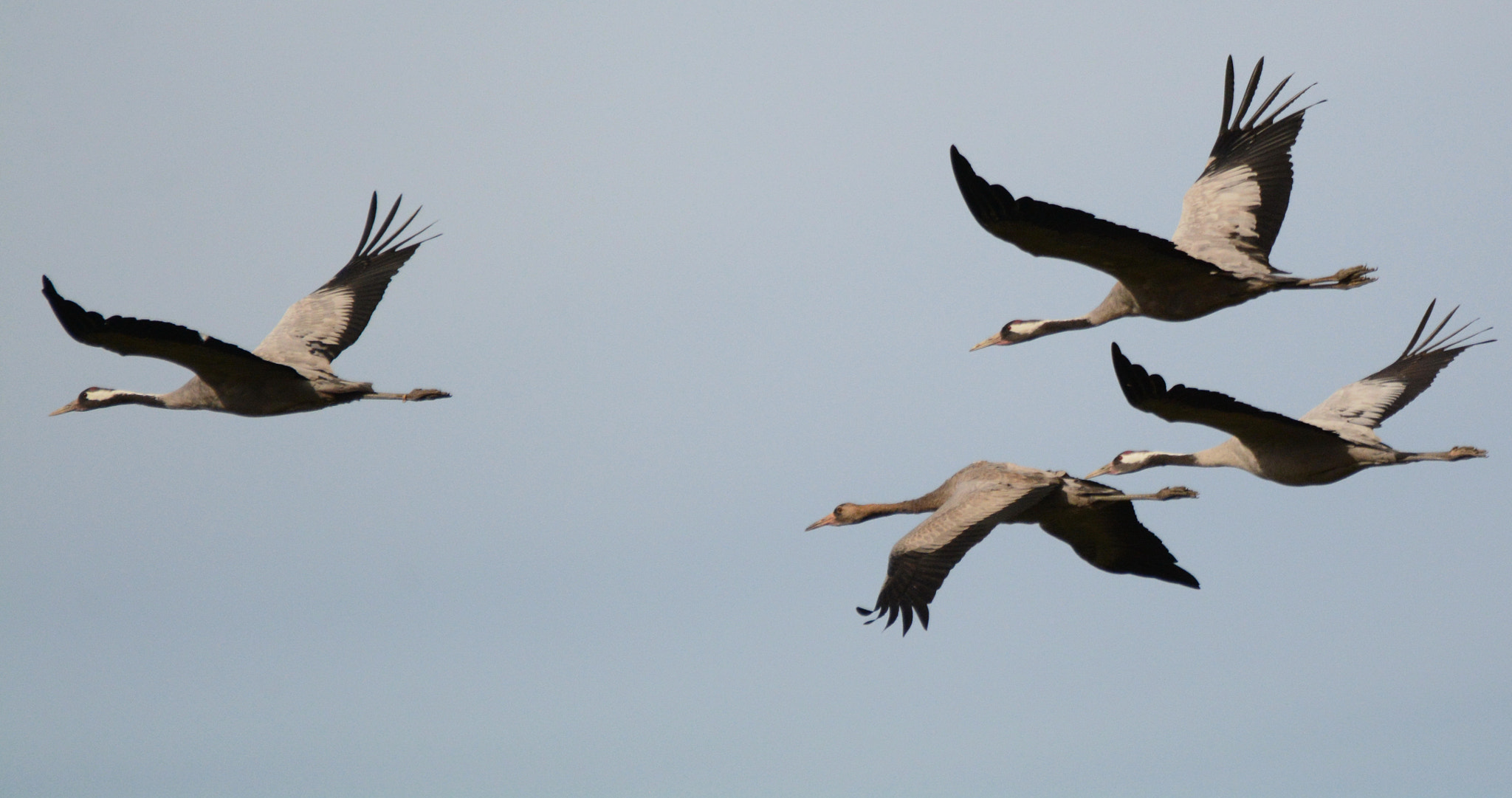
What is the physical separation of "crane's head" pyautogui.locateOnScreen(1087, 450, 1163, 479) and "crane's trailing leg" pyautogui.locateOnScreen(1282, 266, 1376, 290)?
211cm

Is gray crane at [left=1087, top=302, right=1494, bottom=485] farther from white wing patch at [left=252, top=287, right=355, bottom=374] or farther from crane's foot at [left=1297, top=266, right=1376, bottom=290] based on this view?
white wing patch at [left=252, top=287, right=355, bottom=374]

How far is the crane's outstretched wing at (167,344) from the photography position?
12750 mm

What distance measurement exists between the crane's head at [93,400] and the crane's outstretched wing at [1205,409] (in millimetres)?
10105

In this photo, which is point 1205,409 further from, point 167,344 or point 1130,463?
point 167,344

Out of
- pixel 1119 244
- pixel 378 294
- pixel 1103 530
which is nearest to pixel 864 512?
pixel 1103 530

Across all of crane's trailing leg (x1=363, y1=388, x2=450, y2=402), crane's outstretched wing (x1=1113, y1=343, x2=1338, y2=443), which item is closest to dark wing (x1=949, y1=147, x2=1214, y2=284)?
crane's outstretched wing (x1=1113, y1=343, x2=1338, y2=443)

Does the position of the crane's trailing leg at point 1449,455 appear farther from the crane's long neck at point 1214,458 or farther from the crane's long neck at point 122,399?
the crane's long neck at point 122,399

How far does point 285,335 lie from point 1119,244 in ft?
27.4

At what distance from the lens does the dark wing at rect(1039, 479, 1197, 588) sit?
13203 millimetres

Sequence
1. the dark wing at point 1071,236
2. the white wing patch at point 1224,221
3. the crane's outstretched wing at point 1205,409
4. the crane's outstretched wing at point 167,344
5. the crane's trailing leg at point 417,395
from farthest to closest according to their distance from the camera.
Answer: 1. the crane's trailing leg at point 417,395
2. the white wing patch at point 1224,221
3. the crane's outstretched wing at point 167,344
4. the dark wing at point 1071,236
5. the crane's outstretched wing at point 1205,409

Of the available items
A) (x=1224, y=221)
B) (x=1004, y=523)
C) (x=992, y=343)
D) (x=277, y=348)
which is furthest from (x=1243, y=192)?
(x=277, y=348)

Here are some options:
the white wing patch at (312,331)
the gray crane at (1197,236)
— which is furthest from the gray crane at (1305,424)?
the white wing patch at (312,331)

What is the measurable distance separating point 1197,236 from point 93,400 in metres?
10.7

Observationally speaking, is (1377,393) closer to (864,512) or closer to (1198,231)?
(1198,231)
